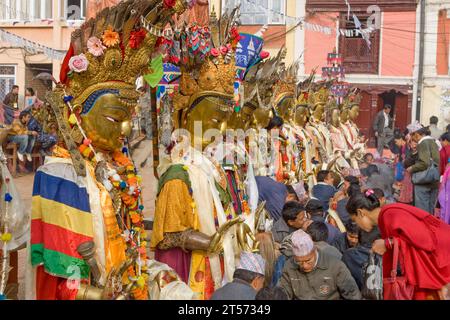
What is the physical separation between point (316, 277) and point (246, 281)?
0.57m

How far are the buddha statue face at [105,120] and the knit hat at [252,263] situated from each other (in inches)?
43.6

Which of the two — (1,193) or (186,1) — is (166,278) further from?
(186,1)

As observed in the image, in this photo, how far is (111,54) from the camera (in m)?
4.54

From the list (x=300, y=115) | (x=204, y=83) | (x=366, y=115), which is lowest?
(x=366, y=115)

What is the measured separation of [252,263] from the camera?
470 centimetres

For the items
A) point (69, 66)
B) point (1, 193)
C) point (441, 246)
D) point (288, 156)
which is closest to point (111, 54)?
point (69, 66)

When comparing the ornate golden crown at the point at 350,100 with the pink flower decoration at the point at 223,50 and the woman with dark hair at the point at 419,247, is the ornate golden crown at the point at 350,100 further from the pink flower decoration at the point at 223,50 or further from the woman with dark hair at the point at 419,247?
the woman with dark hair at the point at 419,247

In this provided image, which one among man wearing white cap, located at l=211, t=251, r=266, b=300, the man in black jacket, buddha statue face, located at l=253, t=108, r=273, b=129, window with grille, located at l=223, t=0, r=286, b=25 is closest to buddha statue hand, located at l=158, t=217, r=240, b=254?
man wearing white cap, located at l=211, t=251, r=266, b=300

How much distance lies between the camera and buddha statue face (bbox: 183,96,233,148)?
588 cm

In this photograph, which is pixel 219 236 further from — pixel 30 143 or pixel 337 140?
pixel 30 143

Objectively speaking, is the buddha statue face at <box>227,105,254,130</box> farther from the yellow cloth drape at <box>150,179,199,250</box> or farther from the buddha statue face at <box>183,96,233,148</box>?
the yellow cloth drape at <box>150,179,199,250</box>

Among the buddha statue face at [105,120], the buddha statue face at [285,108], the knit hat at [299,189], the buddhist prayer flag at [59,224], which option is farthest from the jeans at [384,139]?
the buddhist prayer flag at [59,224]

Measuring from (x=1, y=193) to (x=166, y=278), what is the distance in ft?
4.09

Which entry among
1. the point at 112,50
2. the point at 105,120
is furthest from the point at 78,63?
the point at 105,120
